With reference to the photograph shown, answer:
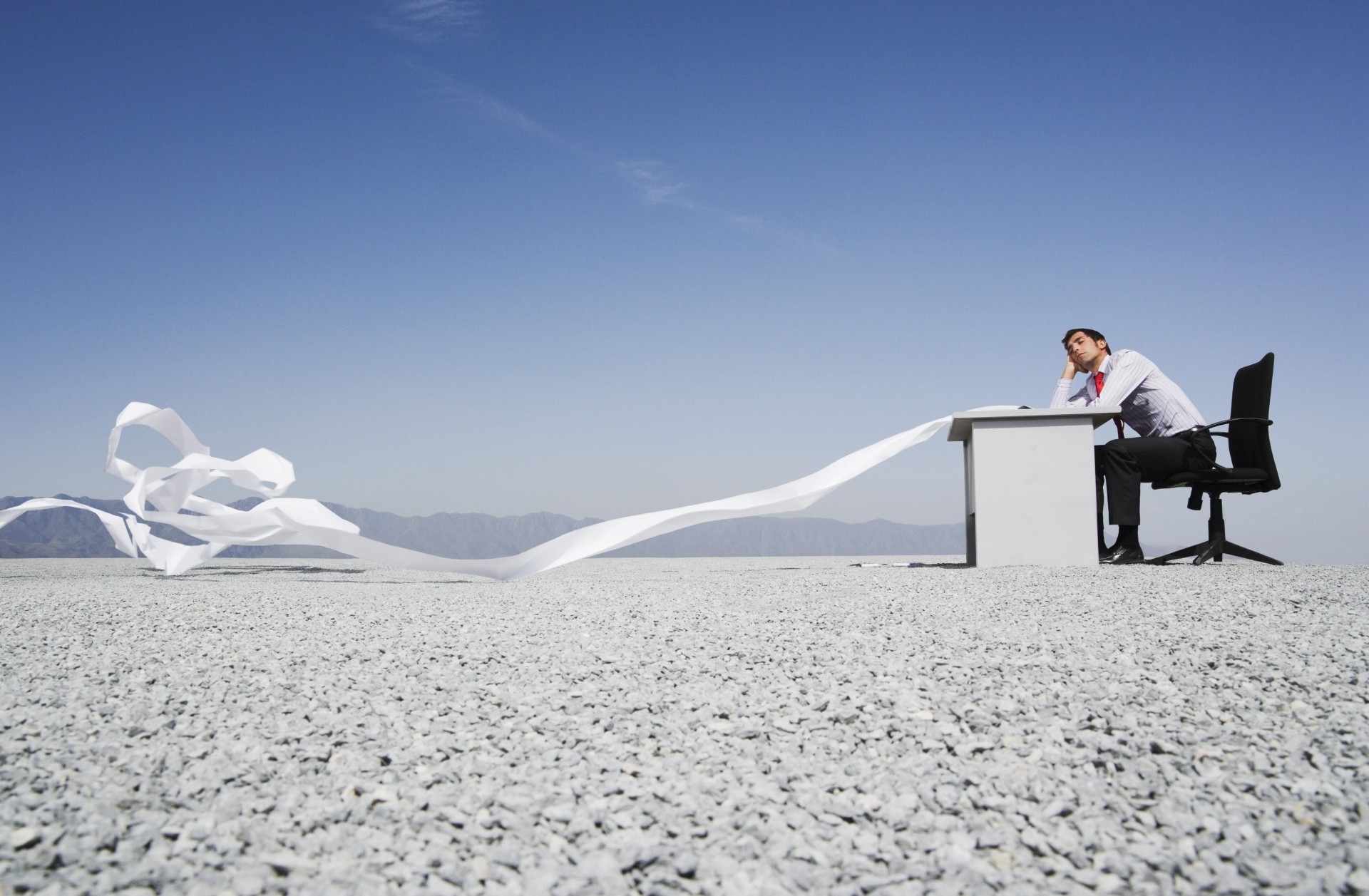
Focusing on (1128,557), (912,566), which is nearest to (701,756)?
(912,566)

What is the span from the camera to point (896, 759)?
1483 millimetres

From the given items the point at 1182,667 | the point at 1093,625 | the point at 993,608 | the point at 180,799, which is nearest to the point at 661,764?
the point at 180,799

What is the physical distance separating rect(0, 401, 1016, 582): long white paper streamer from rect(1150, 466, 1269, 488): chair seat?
1.20 meters

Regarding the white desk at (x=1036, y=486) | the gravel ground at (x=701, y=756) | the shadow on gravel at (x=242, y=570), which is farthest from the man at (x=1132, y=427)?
the shadow on gravel at (x=242, y=570)

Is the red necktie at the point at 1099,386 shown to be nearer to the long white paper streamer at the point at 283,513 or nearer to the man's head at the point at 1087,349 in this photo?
the man's head at the point at 1087,349

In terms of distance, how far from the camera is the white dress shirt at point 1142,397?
202 inches

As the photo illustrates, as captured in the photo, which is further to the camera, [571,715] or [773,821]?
[571,715]

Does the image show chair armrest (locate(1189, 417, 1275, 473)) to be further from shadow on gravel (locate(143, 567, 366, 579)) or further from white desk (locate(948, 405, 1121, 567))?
shadow on gravel (locate(143, 567, 366, 579))

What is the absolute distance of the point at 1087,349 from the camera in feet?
17.6

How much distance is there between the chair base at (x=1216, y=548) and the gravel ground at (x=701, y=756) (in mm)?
2719

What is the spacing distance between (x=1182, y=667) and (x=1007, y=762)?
0.83 metres

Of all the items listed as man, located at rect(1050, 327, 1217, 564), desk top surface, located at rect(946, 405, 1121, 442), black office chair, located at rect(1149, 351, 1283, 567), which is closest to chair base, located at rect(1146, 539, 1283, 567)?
black office chair, located at rect(1149, 351, 1283, 567)

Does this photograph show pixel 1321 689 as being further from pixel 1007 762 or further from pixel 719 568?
pixel 719 568

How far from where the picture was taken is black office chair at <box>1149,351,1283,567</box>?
16.8 feet
